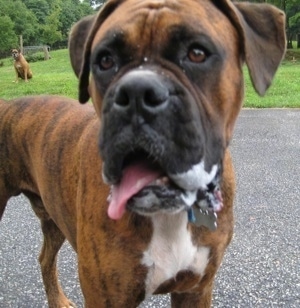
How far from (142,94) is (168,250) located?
0.84 metres

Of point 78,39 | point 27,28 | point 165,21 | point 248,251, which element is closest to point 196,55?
point 165,21

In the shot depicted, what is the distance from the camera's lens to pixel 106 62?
2037 millimetres

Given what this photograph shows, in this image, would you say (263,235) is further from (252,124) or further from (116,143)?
(252,124)

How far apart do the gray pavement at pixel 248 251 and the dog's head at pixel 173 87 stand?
1.59 meters

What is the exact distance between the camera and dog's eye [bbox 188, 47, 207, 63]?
1.91 meters

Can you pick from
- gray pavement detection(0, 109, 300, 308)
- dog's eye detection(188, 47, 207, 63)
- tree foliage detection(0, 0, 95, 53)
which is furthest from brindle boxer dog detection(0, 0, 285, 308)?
tree foliage detection(0, 0, 95, 53)

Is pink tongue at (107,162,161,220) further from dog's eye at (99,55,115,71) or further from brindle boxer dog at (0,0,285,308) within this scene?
dog's eye at (99,55,115,71)

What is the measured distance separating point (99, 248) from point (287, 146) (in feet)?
17.4

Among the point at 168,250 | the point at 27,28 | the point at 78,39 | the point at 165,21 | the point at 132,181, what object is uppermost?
the point at 165,21

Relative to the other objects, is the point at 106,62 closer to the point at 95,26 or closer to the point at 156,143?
the point at 95,26

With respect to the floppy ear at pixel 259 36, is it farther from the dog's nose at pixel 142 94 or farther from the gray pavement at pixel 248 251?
the gray pavement at pixel 248 251

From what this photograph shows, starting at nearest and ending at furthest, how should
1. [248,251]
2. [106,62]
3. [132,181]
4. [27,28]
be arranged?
[132,181] < [106,62] < [248,251] < [27,28]

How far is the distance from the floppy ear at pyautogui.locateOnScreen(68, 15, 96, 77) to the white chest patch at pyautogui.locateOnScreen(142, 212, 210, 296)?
0.82 meters

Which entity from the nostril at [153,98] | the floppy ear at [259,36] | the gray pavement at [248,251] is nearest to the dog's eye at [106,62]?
the nostril at [153,98]
